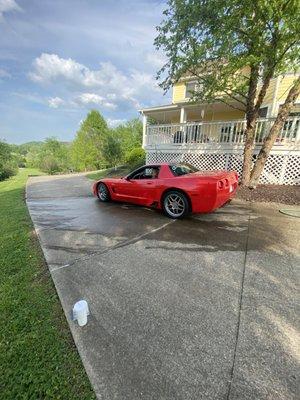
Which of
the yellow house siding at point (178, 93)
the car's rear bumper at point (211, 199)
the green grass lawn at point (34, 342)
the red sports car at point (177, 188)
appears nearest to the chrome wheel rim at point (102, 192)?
the red sports car at point (177, 188)

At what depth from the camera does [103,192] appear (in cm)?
754

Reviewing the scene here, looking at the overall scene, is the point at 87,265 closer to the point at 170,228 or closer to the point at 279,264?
the point at 170,228

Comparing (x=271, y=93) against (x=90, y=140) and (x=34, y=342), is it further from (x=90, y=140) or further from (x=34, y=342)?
(x=90, y=140)

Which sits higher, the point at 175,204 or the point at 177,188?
the point at 177,188

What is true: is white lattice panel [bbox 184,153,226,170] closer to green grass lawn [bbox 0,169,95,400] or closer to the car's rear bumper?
the car's rear bumper

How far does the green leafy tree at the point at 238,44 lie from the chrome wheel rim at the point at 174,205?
4054 millimetres

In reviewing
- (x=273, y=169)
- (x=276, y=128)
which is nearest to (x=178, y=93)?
(x=273, y=169)

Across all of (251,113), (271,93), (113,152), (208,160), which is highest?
(271,93)

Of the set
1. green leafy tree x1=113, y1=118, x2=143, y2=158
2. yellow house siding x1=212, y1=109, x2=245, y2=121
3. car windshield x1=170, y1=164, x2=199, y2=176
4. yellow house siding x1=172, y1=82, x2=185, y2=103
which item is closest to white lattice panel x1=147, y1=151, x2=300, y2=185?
car windshield x1=170, y1=164, x2=199, y2=176

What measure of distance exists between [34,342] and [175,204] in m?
4.02

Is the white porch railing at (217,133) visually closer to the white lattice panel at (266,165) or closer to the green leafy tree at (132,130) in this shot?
the white lattice panel at (266,165)

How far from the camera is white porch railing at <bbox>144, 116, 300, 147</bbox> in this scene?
8.78m

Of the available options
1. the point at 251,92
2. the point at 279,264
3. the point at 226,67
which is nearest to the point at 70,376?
the point at 279,264

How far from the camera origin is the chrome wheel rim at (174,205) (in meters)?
5.42
